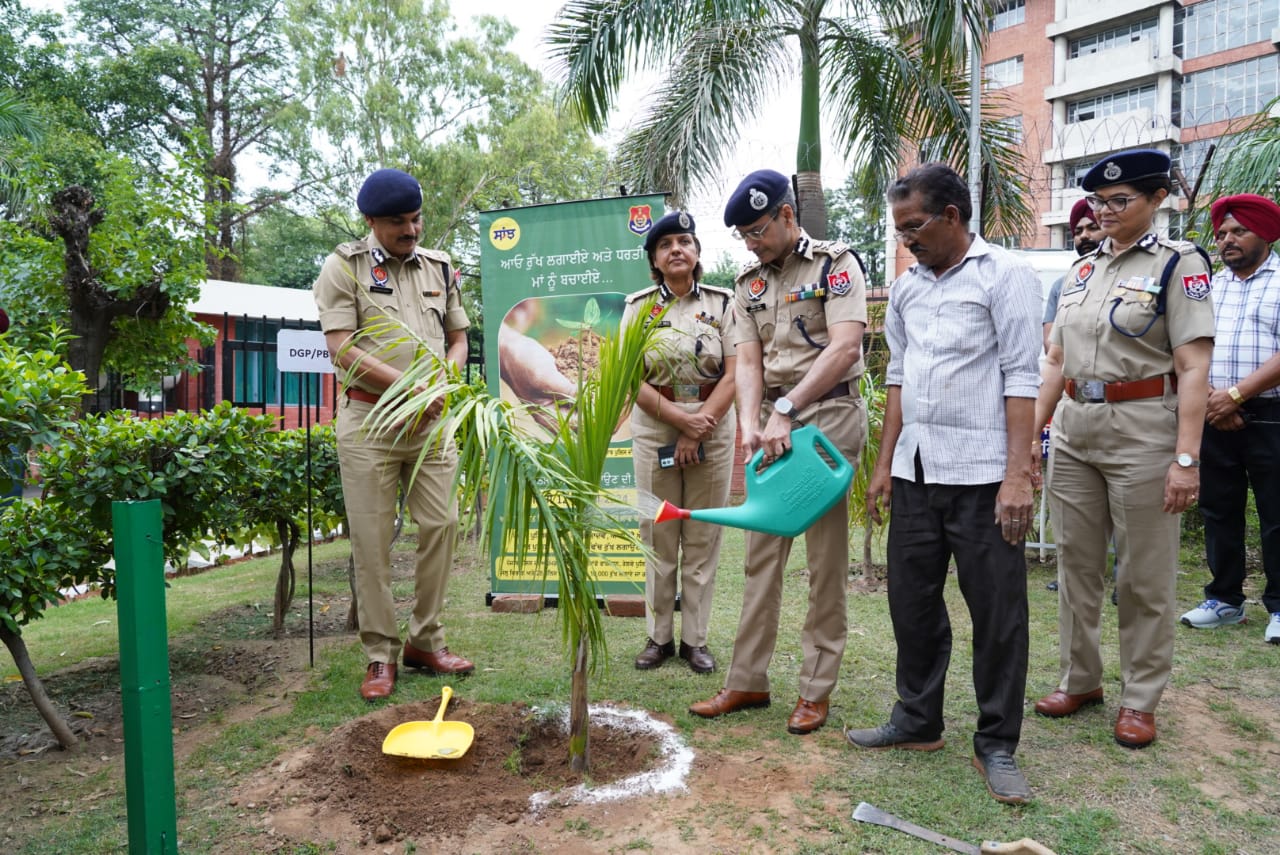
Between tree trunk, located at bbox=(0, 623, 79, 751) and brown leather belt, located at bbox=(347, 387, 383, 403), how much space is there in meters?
1.46

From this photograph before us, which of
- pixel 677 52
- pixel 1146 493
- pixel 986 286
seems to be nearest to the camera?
pixel 986 286

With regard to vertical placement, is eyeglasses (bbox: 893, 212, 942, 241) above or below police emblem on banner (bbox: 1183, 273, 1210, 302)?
above

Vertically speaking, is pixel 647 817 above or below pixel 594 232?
below

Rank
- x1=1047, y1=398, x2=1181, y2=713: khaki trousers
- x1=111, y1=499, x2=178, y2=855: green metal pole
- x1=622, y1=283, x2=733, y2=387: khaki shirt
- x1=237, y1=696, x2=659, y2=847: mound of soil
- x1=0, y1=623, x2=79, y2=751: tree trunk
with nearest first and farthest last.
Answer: x1=111, y1=499, x2=178, y2=855: green metal pole → x1=237, y1=696, x2=659, y2=847: mound of soil → x1=1047, y1=398, x2=1181, y2=713: khaki trousers → x1=0, y1=623, x2=79, y2=751: tree trunk → x1=622, y1=283, x2=733, y2=387: khaki shirt

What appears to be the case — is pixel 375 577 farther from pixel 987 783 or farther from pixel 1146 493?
pixel 1146 493

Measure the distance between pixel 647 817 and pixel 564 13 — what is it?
8.30 meters

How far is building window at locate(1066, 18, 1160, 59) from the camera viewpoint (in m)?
27.6

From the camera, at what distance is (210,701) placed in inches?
148

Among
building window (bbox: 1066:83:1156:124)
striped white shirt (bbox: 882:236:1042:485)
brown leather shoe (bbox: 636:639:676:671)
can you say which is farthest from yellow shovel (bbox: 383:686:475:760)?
building window (bbox: 1066:83:1156:124)

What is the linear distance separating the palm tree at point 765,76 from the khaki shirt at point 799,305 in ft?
17.2

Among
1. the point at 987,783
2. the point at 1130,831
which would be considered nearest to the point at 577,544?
the point at 987,783

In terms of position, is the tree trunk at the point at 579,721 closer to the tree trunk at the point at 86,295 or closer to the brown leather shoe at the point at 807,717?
the brown leather shoe at the point at 807,717

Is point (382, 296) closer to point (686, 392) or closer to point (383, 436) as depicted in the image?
point (383, 436)

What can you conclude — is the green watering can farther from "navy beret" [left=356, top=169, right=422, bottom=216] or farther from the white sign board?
the white sign board
